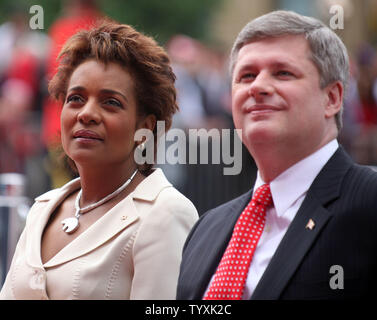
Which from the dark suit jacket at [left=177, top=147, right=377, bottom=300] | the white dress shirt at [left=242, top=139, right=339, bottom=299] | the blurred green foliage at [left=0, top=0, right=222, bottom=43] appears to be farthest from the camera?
the blurred green foliage at [left=0, top=0, right=222, bottom=43]

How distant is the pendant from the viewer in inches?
162

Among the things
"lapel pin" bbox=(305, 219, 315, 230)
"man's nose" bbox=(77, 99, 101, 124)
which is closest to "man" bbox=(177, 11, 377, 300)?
"lapel pin" bbox=(305, 219, 315, 230)

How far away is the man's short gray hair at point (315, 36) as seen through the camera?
367 centimetres

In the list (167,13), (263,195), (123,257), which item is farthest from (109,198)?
(167,13)

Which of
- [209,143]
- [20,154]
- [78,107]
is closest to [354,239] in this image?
[78,107]

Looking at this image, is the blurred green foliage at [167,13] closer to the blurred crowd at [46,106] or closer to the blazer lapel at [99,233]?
the blurred crowd at [46,106]

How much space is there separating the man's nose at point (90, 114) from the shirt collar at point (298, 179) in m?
0.89

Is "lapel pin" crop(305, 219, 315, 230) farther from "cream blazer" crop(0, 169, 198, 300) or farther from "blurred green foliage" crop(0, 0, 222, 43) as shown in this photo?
"blurred green foliage" crop(0, 0, 222, 43)

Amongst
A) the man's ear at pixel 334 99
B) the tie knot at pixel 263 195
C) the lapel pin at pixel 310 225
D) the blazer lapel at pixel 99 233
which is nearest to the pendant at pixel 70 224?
the blazer lapel at pixel 99 233

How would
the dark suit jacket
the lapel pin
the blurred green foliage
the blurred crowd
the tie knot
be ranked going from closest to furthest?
the dark suit jacket, the lapel pin, the tie knot, the blurred crowd, the blurred green foliage

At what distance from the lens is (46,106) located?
30.5 feet

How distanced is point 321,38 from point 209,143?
4.98 meters

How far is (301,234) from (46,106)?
618cm

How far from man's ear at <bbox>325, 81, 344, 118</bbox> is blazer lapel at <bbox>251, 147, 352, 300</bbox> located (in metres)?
0.24
